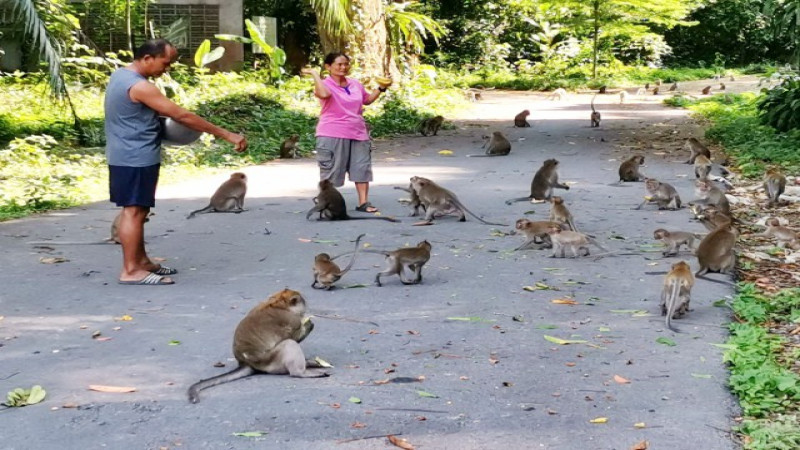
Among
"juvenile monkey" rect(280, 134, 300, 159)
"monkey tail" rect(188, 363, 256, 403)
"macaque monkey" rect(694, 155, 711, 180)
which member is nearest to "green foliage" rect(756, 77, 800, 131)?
"macaque monkey" rect(694, 155, 711, 180)

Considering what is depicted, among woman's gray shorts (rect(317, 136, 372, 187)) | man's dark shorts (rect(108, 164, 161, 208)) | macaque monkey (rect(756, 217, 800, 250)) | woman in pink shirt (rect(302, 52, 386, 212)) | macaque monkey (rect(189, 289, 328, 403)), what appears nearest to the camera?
macaque monkey (rect(189, 289, 328, 403))

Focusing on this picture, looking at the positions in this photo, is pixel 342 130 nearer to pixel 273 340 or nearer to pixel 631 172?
pixel 631 172

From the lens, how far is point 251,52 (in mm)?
28234

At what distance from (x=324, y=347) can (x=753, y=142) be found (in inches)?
509

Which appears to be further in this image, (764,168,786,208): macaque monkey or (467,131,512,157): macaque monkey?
(467,131,512,157): macaque monkey

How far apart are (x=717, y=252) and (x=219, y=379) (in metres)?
4.86

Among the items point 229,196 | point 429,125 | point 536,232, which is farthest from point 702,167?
point 429,125

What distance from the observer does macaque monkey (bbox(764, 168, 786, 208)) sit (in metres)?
12.6

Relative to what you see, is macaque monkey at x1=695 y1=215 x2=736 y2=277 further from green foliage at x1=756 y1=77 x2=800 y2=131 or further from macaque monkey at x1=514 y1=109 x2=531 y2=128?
macaque monkey at x1=514 y1=109 x2=531 y2=128

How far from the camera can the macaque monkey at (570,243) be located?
1001cm

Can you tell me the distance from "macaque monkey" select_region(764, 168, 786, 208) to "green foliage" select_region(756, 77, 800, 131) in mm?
5827

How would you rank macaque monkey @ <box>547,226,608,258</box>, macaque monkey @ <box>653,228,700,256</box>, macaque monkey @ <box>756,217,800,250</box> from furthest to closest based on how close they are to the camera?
macaque monkey @ <box>756,217,800,250</box>
macaque monkey @ <box>547,226,608,258</box>
macaque monkey @ <box>653,228,700,256</box>

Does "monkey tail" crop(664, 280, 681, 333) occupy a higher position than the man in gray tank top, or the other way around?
the man in gray tank top

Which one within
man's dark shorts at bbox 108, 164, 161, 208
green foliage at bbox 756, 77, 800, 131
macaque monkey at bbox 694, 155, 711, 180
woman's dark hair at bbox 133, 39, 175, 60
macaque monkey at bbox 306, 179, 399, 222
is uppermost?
woman's dark hair at bbox 133, 39, 175, 60
